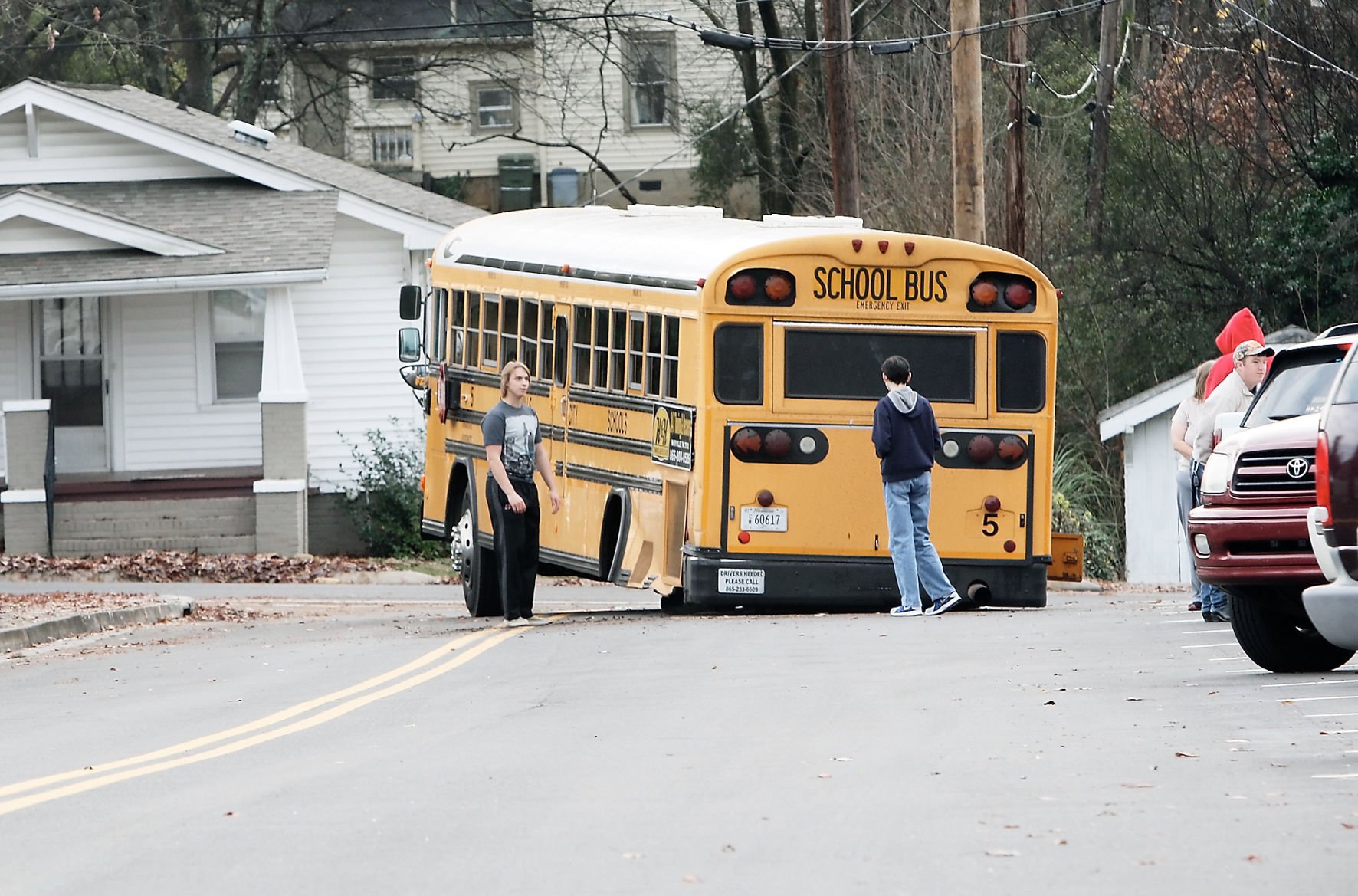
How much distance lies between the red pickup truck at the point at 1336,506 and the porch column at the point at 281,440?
17331 mm

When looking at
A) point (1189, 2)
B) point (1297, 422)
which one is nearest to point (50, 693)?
point (1297, 422)

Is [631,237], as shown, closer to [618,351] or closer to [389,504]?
[618,351]

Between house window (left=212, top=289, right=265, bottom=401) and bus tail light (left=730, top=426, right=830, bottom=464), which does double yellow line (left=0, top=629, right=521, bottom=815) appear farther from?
house window (left=212, top=289, right=265, bottom=401)

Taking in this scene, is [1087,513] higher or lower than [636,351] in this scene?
lower

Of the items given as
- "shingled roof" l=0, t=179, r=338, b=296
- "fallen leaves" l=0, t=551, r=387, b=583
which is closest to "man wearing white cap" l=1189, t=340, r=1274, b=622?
"fallen leaves" l=0, t=551, r=387, b=583

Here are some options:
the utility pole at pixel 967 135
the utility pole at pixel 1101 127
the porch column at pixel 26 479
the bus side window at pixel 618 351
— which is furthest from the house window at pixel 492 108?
the bus side window at pixel 618 351

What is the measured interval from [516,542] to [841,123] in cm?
939

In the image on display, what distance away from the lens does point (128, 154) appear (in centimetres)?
2811

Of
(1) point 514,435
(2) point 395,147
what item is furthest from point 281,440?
(2) point 395,147

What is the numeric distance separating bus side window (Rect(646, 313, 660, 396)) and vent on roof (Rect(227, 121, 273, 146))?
15195 mm

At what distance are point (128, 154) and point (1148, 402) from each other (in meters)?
13.3

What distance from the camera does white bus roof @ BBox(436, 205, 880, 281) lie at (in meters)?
15.4

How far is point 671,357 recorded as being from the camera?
15.4m

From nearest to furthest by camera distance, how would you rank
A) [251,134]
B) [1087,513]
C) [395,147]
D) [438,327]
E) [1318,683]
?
[1318,683], [438,327], [1087,513], [251,134], [395,147]
